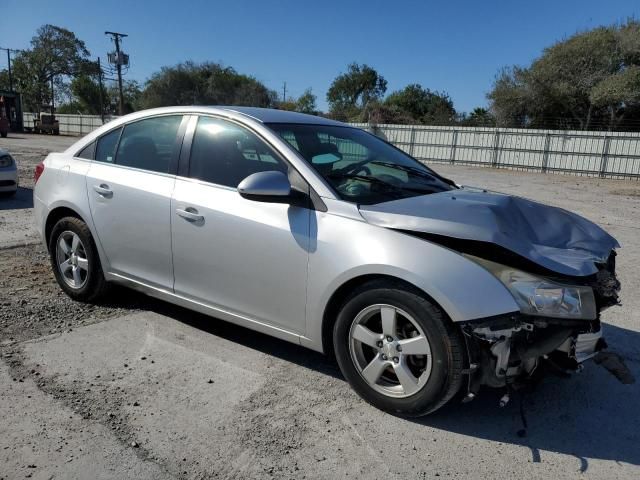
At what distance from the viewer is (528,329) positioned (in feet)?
8.54

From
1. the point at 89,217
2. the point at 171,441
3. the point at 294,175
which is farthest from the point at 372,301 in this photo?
the point at 89,217

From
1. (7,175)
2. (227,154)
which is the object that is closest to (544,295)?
(227,154)

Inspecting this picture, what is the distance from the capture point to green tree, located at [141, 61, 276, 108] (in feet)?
192

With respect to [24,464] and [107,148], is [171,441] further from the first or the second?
[107,148]

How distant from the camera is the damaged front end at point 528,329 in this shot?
8.46ft

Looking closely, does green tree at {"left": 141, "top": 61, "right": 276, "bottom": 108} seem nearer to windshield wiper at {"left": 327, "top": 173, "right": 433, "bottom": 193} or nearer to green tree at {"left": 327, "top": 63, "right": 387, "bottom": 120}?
green tree at {"left": 327, "top": 63, "right": 387, "bottom": 120}

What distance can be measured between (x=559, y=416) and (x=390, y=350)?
1084 mm

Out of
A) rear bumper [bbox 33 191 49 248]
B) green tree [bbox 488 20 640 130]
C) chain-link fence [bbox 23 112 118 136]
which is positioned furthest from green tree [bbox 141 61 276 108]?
rear bumper [bbox 33 191 49 248]

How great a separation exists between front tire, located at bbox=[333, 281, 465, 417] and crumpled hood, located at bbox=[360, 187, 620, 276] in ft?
1.24

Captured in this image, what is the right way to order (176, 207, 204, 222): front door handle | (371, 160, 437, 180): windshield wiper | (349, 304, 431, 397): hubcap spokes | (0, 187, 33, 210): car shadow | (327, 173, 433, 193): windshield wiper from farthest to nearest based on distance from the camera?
1. (0, 187, 33, 210): car shadow
2. (371, 160, 437, 180): windshield wiper
3. (176, 207, 204, 222): front door handle
4. (327, 173, 433, 193): windshield wiper
5. (349, 304, 431, 397): hubcap spokes

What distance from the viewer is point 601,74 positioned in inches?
1294

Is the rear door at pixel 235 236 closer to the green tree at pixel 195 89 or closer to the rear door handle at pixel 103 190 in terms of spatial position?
the rear door handle at pixel 103 190

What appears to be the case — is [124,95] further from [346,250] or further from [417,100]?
[346,250]

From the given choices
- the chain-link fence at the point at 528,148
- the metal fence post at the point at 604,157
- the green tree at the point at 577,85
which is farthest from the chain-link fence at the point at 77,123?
the metal fence post at the point at 604,157
